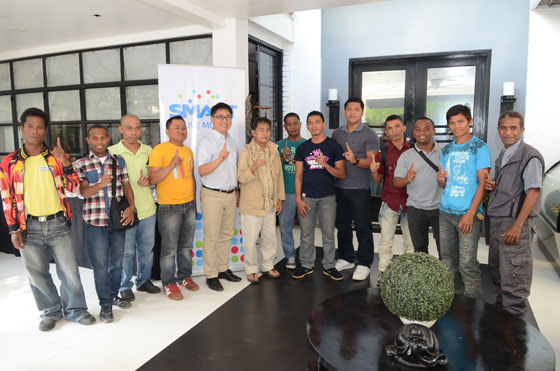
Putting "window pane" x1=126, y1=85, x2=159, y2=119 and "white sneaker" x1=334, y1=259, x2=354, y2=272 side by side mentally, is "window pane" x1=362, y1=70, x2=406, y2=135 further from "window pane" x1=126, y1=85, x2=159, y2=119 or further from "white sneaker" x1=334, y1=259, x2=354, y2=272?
"window pane" x1=126, y1=85, x2=159, y2=119

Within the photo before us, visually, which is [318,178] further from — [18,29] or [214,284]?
[18,29]

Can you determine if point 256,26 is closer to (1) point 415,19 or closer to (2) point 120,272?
(1) point 415,19

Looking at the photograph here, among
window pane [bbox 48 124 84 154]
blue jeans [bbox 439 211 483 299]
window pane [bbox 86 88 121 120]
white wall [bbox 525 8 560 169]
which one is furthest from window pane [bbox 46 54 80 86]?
white wall [bbox 525 8 560 169]

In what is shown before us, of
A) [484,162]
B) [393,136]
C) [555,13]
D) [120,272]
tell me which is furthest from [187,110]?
[555,13]

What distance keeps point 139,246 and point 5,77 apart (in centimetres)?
563

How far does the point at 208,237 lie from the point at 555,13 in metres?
4.84

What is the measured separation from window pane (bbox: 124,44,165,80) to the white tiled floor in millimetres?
3058

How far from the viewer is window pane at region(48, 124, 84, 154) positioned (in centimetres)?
630

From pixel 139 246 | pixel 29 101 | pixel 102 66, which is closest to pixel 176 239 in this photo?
pixel 139 246

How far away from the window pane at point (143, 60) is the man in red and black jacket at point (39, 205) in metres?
3.00

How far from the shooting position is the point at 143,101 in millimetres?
5609

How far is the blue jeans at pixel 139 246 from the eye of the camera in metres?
3.25

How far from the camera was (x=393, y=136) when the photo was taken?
10.6 ft

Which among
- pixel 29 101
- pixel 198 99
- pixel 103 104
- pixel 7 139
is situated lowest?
pixel 7 139
